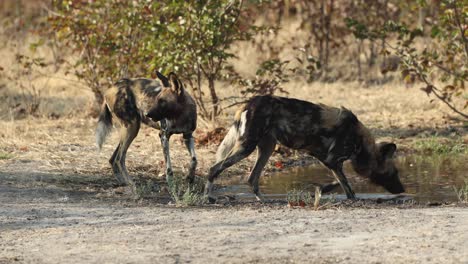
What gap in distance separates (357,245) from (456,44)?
6.30 meters

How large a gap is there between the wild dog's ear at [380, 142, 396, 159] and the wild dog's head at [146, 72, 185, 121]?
1724 millimetres

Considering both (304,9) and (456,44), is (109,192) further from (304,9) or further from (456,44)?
(304,9)

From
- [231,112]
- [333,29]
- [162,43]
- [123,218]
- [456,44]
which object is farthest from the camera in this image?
[333,29]

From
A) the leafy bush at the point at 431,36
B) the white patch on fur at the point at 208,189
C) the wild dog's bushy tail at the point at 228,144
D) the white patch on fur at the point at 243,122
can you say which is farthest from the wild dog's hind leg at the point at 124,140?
the leafy bush at the point at 431,36

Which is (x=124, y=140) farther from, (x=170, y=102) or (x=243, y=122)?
(x=243, y=122)

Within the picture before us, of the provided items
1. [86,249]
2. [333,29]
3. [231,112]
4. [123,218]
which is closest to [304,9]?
[333,29]

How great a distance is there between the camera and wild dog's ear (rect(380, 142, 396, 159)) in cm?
762

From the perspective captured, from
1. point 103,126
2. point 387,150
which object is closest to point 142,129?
point 103,126

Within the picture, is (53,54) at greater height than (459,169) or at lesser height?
greater

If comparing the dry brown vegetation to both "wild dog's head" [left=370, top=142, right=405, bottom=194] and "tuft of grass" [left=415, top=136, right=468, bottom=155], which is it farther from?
"wild dog's head" [left=370, top=142, right=405, bottom=194]

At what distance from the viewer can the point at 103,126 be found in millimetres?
8414

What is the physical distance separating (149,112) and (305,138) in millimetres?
1327

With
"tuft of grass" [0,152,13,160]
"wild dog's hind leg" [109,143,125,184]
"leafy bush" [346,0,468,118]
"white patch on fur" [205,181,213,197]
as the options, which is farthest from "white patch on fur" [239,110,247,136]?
"leafy bush" [346,0,468,118]

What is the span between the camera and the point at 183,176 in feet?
27.8
